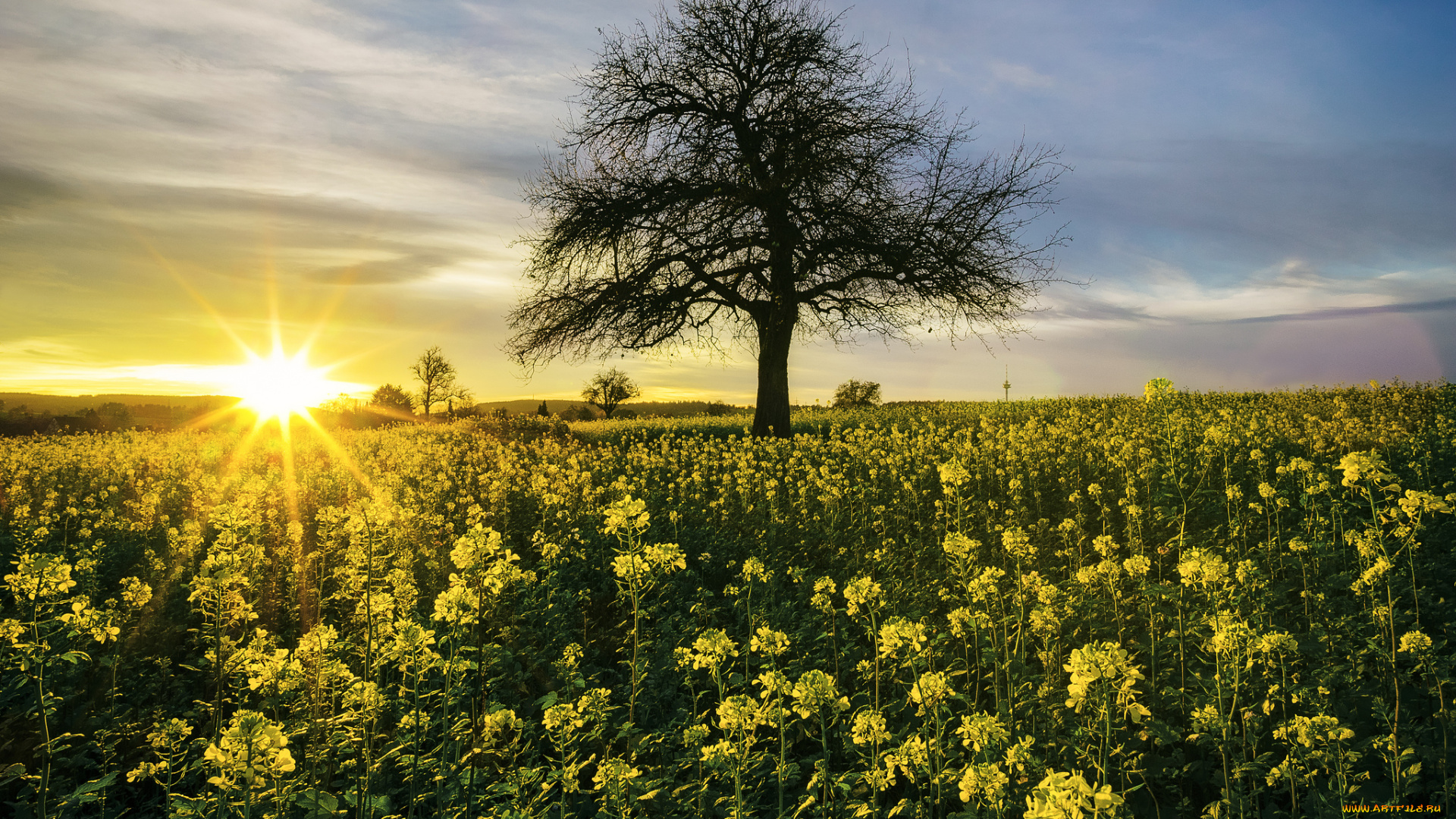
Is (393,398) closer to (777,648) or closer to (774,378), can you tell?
(774,378)

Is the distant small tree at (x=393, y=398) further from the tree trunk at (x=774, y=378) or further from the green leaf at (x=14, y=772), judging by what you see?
the green leaf at (x=14, y=772)

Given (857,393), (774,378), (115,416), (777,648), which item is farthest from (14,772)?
(857,393)

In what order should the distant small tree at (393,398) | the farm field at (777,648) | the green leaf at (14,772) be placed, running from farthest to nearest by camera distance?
the distant small tree at (393,398) < the farm field at (777,648) < the green leaf at (14,772)

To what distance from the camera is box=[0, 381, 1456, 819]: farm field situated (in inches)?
121

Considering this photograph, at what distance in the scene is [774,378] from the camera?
2086 centimetres

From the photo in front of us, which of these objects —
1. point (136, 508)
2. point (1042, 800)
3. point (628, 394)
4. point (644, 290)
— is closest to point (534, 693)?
point (1042, 800)

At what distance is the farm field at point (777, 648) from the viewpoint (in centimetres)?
306

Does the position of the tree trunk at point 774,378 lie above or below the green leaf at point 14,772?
above

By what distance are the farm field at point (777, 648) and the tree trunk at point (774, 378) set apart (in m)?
10.2

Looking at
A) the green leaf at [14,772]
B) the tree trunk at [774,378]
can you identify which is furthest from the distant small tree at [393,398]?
the green leaf at [14,772]

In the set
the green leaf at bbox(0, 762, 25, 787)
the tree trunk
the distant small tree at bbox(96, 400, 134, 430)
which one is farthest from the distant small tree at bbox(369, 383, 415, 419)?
the green leaf at bbox(0, 762, 25, 787)

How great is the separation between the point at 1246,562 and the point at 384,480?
11.7m

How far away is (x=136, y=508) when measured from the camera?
10.4 m

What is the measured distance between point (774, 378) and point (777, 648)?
58.6 feet
